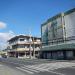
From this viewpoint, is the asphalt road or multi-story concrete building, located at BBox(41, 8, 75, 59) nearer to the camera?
the asphalt road

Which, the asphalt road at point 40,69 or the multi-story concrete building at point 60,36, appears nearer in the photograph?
the asphalt road at point 40,69

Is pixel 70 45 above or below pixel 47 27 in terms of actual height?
below

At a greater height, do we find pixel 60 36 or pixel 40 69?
pixel 60 36

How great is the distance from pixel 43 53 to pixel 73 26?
26.9 m

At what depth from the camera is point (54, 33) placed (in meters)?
73.9

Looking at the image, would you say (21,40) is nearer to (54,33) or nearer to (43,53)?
(43,53)

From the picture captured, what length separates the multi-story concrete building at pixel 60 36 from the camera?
2483 inches

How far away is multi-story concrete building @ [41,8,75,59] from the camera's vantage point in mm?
63062

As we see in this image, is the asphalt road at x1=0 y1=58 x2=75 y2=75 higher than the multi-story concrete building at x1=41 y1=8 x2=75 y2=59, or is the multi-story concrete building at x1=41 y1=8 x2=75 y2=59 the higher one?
the multi-story concrete building at x1=41 y1=8 x2=75 y2=59

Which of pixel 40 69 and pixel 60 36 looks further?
pixel 60 36

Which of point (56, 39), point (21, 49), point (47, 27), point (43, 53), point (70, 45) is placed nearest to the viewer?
point (70, 45)

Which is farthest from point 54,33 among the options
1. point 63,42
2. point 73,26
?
point 73,26

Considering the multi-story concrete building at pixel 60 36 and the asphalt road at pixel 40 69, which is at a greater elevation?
the multi-story concrete building at pixel 60 36

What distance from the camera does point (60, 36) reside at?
6944 centimetres
